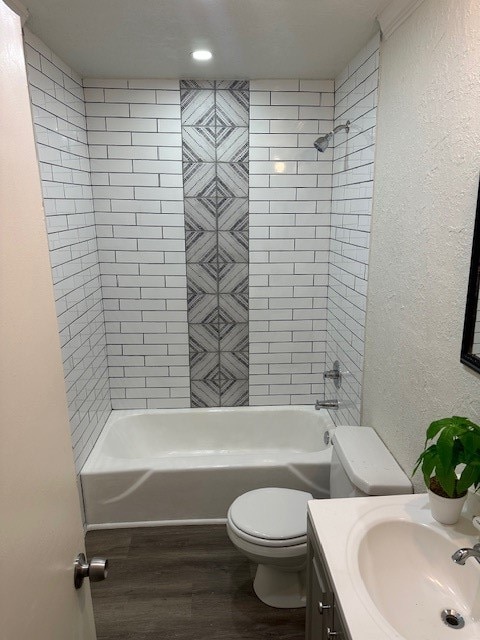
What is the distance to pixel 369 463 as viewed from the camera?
1.86 meters

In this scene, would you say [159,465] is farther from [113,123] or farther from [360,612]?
[113,123]

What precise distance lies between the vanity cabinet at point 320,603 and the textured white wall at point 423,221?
55 centimetres

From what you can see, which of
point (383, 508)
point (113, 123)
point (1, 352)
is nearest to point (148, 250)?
point (113, 123)

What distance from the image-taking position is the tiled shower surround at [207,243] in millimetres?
2646

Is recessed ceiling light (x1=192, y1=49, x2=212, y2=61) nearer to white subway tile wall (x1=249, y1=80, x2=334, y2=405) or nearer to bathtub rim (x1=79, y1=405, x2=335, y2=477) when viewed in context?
white subway tile wall (x1=249, y1=80, x2=334, y2=405)

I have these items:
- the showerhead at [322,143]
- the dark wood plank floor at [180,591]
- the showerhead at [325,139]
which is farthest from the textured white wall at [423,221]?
the dark wood plank floor at [180,591]

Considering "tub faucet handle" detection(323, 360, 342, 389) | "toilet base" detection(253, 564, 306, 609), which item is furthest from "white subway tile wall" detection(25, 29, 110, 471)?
"tub faucet handle" detection(323, 360, 342, 389)

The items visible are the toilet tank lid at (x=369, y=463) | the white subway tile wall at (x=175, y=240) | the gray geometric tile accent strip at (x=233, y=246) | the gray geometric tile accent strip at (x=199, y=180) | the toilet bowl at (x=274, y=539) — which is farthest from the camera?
the gray geometric tile accent strip at (x=233, y=246)

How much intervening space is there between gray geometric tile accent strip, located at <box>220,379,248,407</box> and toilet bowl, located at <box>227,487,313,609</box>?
111 centimetres

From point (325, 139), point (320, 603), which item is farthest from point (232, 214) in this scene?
point (320, 603)

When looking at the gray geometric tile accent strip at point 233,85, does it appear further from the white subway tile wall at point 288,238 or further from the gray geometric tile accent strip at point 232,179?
the gray geometric tile accent strip at point 232,179

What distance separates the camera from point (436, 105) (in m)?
1.53

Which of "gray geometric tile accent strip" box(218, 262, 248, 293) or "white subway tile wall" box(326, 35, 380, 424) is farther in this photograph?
"gray geometric tile accent strip" box(218, 262, 248, 293)

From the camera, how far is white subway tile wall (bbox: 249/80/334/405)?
2.89 metres
